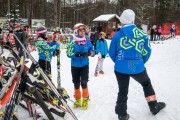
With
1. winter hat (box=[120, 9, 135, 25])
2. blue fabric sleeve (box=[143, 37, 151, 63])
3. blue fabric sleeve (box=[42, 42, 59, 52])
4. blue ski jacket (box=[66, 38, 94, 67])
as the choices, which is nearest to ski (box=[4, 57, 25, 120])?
blue ski jacket (box=[66, 38, 94, 67])

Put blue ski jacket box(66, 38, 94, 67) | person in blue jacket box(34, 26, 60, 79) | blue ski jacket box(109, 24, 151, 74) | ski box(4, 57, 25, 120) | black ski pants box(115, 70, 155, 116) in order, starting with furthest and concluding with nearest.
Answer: person in blue jacket box(34, 26, 60, 79) → blue ski jacket box(66, 38, 94, 67) → black ski pants box(115, 70, 155, 116) → blue ski jacket box(109, 24, 151, 74) → ski box(4, 57, 25, 120)

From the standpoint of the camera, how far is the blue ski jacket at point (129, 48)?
13.0 ft

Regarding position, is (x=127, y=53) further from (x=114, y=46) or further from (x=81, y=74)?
(x=81, y=74)

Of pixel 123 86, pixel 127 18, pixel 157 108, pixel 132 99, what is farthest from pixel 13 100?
pixel 132 99

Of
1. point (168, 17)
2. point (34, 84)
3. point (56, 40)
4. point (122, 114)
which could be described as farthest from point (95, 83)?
point (168, 17)

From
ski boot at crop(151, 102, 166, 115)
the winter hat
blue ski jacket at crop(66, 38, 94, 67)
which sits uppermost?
the winter hat

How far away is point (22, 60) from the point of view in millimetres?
3457

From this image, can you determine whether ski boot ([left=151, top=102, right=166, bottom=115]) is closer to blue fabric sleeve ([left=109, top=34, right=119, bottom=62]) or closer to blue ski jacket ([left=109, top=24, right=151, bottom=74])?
blue ski jacket ([left=109, top=24, right=151, bottom=74])

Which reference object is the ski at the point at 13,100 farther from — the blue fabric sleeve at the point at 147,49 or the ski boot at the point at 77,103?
the blue fabric sleeve at the point at 147,49

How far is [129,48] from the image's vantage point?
13.0 ft

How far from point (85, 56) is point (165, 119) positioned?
2067 mm

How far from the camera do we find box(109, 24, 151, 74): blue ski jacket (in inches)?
156

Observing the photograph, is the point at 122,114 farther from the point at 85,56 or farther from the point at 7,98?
the point at 7,98

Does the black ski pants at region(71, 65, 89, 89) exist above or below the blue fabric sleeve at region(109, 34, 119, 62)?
below
